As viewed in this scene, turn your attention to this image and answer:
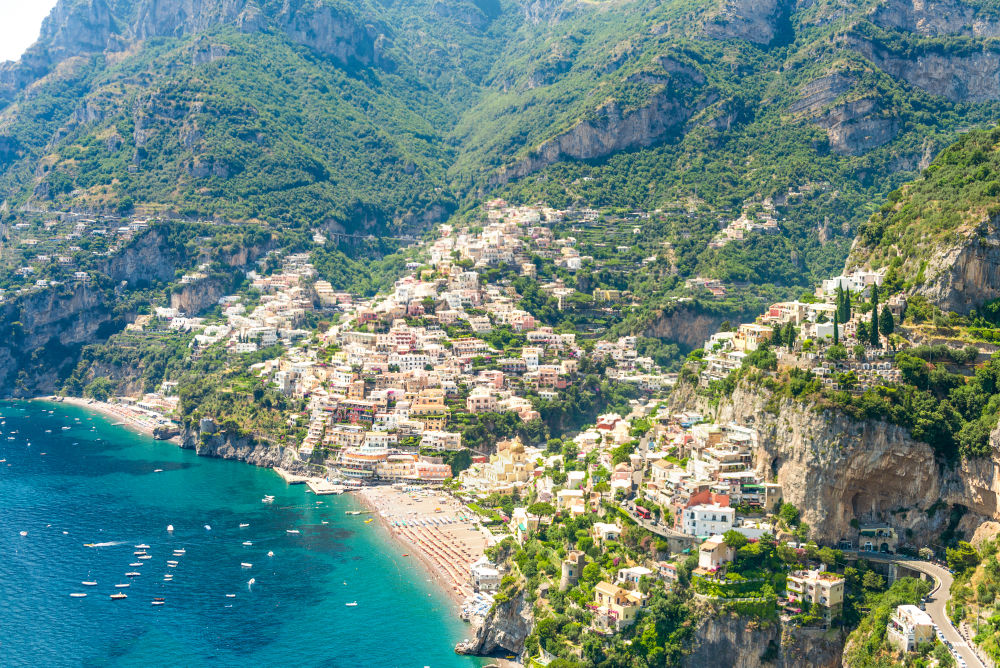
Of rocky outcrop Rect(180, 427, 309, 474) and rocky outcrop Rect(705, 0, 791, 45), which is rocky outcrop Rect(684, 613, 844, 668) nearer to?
rocky outcrop Rect(180, 427, 309, 474)

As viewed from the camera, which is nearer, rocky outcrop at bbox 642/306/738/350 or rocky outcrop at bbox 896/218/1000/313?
rocky outcrop at bbox 896/218/1000/313

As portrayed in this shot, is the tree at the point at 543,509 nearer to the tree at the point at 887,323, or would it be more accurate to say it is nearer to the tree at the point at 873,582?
the tree at the point at 873,582

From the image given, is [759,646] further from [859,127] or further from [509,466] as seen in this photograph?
[859,127]

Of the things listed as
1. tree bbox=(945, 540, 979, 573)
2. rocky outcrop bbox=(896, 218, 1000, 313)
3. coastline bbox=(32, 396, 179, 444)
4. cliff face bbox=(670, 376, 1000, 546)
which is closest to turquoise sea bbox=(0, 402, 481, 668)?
coastline bbox=(32, 396, 179, 444)

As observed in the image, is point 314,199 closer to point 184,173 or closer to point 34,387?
point 184,173

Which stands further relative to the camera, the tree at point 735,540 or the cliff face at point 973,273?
the cliff face at point 973,273

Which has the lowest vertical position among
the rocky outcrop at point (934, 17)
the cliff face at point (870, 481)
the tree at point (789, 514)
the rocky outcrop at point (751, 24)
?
the tree at point (789, 514)

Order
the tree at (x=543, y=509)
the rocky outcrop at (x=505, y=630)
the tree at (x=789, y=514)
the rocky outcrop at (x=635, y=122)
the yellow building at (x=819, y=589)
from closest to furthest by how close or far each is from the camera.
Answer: the yellow building at (x=819, y=589)
the tree at (x=789, y=514)
the rocky outcrop at (x=505, y=630)
the tree at (x=543, y=509)
the rocky outcrop at (x=635, y=122)

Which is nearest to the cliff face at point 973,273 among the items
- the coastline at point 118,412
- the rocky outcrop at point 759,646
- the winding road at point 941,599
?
the winding road at point 941,599
